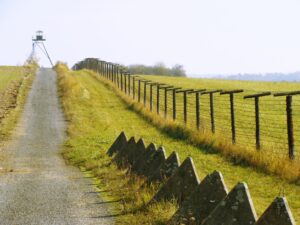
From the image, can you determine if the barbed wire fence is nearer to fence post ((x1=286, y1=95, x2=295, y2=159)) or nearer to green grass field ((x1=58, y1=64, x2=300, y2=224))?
fence post ((x1=286, y1=95, x2=295, y2=159))

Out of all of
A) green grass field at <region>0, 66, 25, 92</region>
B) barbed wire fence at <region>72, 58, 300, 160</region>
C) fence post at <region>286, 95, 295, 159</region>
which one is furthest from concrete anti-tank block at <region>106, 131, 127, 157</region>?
green grass field at <region>0, 66, 25, 92</region>

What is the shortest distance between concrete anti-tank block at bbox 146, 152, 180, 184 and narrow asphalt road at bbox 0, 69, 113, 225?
1.11 m

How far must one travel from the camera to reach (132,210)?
32.1 ft

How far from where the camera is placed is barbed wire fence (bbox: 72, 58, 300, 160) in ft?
57.1

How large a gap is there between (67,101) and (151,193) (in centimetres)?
2416

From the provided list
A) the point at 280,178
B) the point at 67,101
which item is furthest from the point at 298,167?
the point at 67,101

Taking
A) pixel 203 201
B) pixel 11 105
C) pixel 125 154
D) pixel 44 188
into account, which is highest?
pixel 11 105

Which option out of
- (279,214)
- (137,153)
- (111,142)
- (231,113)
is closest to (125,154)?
(137,153)

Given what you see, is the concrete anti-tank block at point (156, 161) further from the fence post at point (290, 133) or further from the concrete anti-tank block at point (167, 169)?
the fence post at point (290, 133)

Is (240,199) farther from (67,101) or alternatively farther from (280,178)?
(67,101)

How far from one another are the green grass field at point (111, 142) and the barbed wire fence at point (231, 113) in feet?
4.10

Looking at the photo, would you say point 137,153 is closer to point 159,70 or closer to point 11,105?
point 11,105

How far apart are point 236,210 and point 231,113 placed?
34.7ft

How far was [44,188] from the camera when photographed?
12.6m
